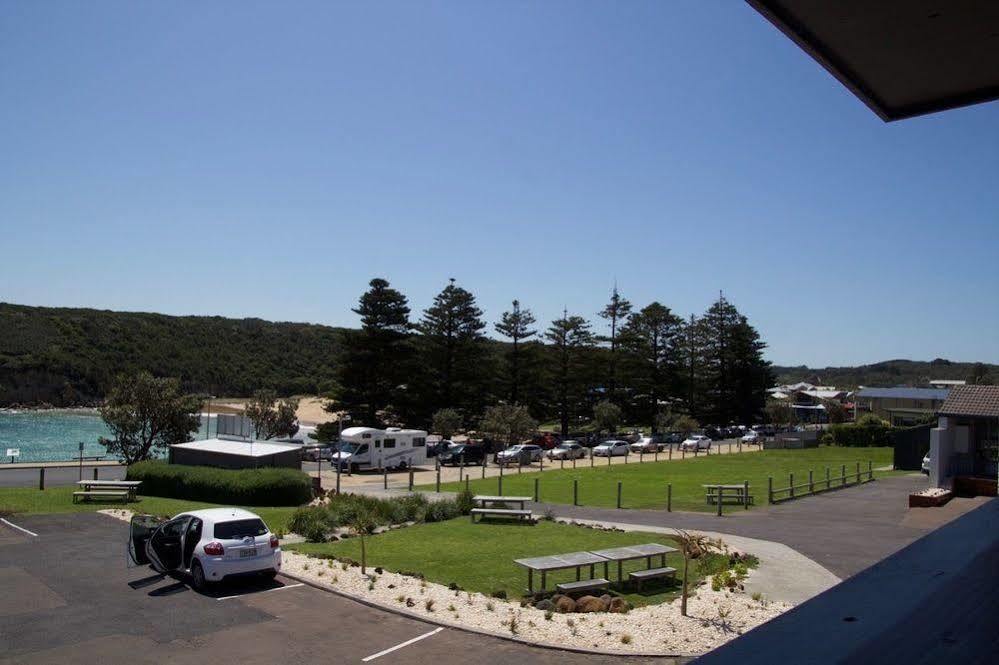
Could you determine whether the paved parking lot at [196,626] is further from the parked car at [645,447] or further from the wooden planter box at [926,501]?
the parked car at [645,447]

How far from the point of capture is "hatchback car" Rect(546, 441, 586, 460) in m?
48.1

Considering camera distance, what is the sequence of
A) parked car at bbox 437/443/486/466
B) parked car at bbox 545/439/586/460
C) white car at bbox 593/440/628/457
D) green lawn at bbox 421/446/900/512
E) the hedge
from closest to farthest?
the hedge → green lawn at bbox 421/446/900/512 → parked car at bbox 437/443/486/466 → parked car at bbox 545/439/586/460 → white car at bbox 593/440/628/457

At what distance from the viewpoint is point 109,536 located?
18094 millimetres

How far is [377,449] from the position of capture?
4097 cm

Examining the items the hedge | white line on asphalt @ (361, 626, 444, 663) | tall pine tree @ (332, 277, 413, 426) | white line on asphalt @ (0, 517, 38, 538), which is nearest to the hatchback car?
tall pine tree @ (332, 277, 413, 426)

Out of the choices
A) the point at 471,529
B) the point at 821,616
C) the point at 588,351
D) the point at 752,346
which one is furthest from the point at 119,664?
the point at 752,346

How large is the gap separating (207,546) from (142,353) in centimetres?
9968

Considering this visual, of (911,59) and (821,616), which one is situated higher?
(911,59)

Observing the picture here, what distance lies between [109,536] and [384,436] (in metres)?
23.4

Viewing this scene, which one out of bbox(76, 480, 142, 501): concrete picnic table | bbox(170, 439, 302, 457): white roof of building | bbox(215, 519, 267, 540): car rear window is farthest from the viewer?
bbox(170, 439, 302, 457): white roof of building

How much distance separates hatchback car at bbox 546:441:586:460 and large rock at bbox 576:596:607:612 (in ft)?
119

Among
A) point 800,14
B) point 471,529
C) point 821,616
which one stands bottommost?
point 471,529

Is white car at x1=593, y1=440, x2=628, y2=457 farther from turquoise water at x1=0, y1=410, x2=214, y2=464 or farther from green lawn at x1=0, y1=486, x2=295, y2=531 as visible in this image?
turquoise water at x1=0, y1=410, x2=214, y2=464

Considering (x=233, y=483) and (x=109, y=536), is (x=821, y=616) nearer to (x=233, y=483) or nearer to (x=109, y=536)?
(x=109, y=536)
